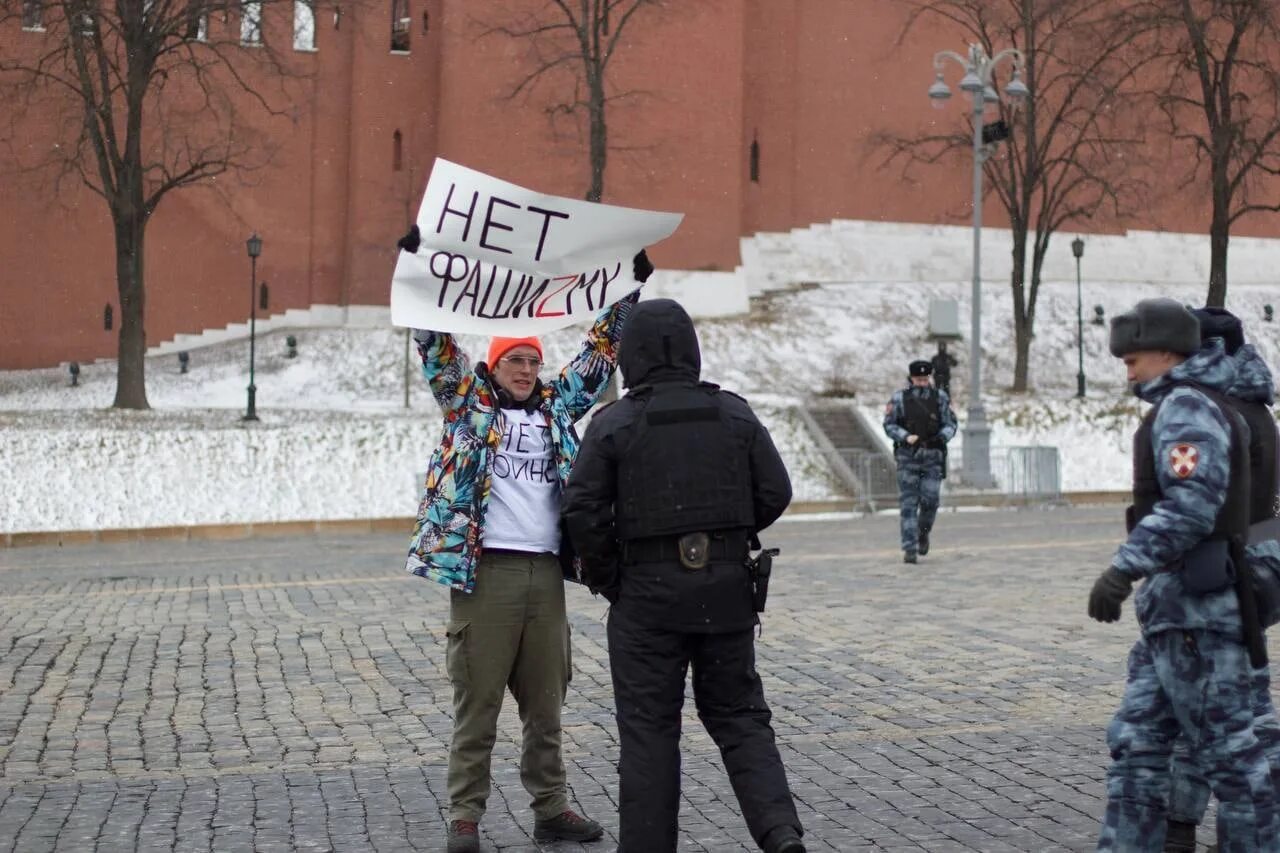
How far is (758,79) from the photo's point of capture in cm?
4441

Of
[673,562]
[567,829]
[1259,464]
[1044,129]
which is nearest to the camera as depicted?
[673,562]

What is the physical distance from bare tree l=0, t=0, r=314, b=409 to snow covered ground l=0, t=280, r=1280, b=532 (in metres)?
3.06

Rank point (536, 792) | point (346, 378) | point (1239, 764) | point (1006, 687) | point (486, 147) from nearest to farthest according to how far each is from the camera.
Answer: point (1239, 764), point (536, 792), point (1006, 687), point (346, 378), point (486, 147)

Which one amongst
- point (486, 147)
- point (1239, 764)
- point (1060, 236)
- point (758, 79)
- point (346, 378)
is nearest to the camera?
point (1239, 764)

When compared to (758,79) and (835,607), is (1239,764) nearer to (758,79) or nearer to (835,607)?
(835,607)

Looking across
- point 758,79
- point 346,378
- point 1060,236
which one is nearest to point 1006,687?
point 346,378

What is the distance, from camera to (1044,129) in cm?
4688

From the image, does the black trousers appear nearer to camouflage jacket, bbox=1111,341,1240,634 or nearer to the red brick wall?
camouflage jacket, bbox=1111,341,1240,634

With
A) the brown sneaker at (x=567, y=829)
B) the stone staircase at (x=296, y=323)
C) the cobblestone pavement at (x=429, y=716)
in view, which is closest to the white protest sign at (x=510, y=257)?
the brown sneaker at (x=567, y=829)

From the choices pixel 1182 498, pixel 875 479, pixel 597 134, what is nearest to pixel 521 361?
pixel 1182 498

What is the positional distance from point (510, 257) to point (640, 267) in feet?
1.68

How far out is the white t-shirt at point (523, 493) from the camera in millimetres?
5918

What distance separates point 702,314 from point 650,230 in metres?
34.6

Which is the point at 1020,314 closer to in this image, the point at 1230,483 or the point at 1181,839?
the point at 1181,839
